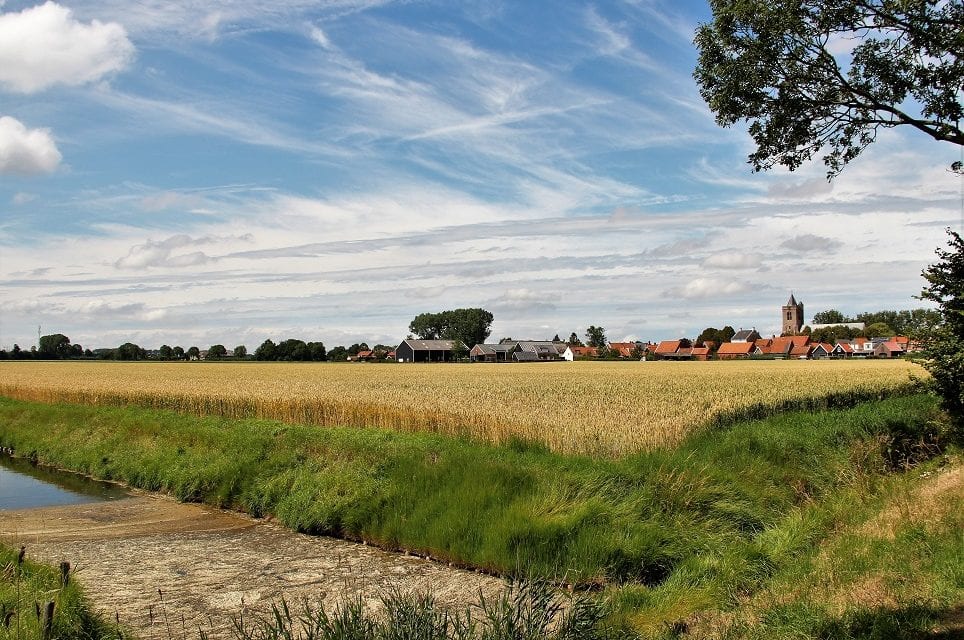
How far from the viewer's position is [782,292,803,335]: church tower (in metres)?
195

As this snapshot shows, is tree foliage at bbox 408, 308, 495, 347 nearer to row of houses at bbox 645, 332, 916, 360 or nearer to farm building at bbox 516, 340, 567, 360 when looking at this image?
farm building at bbox 516, 340, 567, 360

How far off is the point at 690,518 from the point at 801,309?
202 meters

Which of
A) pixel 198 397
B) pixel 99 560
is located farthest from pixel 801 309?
pixel 99 560

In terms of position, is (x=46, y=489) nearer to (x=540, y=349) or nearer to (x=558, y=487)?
(x=558, y=487)

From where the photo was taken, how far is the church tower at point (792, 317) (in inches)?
7677

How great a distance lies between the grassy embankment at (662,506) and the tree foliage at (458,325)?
14503cm

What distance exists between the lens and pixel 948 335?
17.0 meters

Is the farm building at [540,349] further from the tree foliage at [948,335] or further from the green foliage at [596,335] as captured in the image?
the tree foliage at [948,335]

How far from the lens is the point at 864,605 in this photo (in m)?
7.63

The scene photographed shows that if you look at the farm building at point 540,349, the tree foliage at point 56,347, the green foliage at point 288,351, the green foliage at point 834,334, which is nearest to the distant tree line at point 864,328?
the green foliage at point 834,334

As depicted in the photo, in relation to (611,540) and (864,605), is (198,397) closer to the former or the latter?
(611,540)

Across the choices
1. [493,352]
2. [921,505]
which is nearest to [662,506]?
[921,505]

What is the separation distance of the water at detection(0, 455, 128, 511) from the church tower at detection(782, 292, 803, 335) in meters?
192

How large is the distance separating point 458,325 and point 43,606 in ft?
532
